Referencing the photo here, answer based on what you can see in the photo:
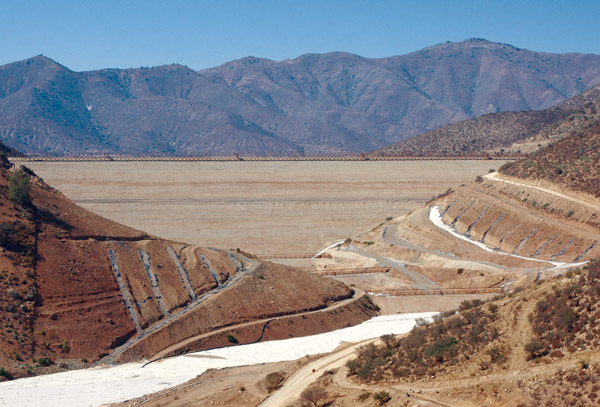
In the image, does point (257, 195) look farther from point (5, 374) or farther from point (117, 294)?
point (5, 374)

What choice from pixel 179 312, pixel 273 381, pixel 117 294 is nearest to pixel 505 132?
pixel 179 312

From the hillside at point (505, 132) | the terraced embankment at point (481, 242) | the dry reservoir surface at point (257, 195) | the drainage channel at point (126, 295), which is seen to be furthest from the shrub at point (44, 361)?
the hillside at point (505, 132)

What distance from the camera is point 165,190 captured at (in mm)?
80375

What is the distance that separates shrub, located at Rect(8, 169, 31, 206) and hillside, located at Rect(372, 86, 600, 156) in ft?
305

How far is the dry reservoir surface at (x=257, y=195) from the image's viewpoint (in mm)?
65500

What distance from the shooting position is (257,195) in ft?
263

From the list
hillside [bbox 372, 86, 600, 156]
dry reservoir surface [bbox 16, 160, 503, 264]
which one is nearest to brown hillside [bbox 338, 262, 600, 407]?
dry reservoir surface [bbox 16, 160, 503, 264]

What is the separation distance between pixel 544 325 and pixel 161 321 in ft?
58.5

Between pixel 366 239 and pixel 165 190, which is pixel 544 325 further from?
pixel 165 190

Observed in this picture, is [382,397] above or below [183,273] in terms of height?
below

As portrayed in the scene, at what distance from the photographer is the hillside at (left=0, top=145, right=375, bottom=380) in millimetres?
28203

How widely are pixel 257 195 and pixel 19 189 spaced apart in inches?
1777

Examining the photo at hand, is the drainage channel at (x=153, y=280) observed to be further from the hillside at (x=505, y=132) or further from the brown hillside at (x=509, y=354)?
the hillside at (x=505, y=132)

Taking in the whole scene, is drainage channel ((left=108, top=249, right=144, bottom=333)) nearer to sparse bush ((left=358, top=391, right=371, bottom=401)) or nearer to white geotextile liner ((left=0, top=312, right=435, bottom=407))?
white geotextile liner ((left=0, top=312, right=435, bottom=407))
